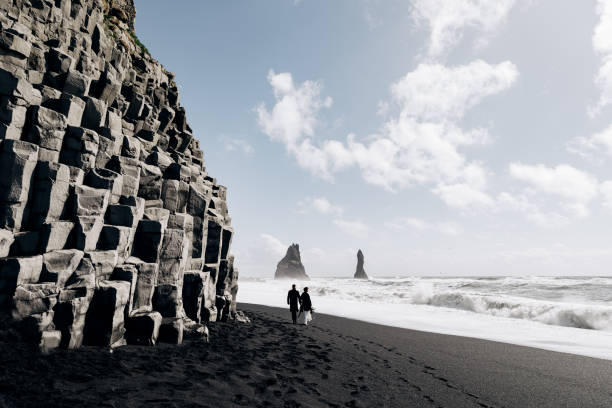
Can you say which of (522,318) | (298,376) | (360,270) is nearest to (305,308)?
(298,376)

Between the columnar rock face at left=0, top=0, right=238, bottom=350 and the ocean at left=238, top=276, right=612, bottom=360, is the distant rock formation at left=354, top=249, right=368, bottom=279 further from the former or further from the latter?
the columnar rock face at left=0, top=0, right=238, bottom=350

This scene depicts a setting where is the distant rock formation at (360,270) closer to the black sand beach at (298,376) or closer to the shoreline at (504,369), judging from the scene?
the shoreline at (504,369)

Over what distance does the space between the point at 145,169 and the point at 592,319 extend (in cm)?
2890

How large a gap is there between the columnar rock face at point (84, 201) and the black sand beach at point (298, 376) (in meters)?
1.09

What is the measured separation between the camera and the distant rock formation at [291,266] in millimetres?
133125

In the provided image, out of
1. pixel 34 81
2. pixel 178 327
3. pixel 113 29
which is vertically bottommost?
pixel 178 327

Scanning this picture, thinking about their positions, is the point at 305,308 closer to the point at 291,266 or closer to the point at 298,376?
the point at 298,376

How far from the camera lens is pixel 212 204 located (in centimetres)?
1920

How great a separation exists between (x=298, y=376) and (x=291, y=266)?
12797 centimetres

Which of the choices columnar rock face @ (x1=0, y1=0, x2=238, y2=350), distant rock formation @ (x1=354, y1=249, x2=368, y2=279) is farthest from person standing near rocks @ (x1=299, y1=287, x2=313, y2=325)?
distant rock formation @ (x1=354, y1=249, x2=368, y2=279)

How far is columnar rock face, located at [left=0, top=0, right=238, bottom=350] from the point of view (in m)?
8.75

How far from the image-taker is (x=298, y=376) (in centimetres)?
873

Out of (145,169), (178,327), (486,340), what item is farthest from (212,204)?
(486,340)

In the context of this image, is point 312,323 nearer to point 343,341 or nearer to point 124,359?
point 343,341
